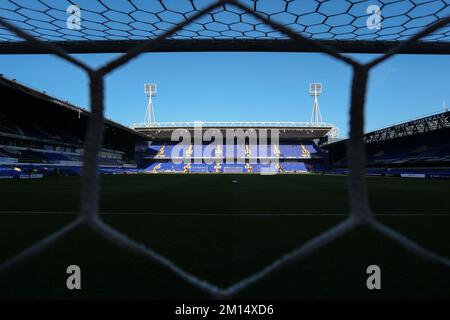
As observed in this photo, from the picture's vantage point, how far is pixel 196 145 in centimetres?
4447

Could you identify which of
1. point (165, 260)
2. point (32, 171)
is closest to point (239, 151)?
point (32, 171)

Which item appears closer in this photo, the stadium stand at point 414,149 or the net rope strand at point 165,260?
the net rope strand at point 165,260

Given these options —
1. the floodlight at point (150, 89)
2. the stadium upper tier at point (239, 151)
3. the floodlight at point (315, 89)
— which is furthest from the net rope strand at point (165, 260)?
the floodlight at point (150, 89)

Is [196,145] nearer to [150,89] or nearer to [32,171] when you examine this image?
[150,89]

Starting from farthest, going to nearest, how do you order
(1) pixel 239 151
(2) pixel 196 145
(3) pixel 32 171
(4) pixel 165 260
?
(2) pixel 196 145, (1) pixel 239 151, (3) pixel 32 171, (4) pixel 165 260

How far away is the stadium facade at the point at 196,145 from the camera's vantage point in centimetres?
2077

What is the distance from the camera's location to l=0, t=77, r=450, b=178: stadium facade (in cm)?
2077

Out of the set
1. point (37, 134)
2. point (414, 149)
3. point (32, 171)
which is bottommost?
point (32, 171)

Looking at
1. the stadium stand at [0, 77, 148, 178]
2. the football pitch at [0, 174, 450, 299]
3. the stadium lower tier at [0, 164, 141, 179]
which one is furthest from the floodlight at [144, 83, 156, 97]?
the football pitch at [0, 174, 450, 299]

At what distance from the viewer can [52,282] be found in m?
1.75

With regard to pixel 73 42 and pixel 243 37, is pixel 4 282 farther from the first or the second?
pixel 243 37

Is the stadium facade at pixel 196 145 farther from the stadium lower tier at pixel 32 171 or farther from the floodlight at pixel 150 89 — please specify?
the floodlight at pixel 150 89

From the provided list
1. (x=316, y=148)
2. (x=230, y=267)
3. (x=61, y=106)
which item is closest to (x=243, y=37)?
(x=230, y=267)
